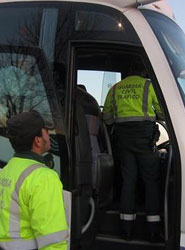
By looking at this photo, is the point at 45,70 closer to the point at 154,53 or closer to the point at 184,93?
the point at 154,53

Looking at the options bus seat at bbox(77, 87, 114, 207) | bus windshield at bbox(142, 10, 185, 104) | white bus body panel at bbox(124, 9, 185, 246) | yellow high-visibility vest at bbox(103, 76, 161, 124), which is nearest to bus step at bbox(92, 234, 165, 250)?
bus seat at bbox(77, 87, 114, 207)

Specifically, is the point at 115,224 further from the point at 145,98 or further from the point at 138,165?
the point at 145,98

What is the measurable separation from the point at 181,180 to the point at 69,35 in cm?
127

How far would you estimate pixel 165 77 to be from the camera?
10.4 ft

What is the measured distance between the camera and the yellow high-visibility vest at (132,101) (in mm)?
3855

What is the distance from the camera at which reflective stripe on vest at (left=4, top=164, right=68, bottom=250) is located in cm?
230

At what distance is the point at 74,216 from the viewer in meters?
3.26

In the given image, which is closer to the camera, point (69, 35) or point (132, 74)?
point (69, 35)

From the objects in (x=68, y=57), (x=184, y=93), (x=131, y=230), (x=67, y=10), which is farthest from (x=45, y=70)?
(x=131, y=230)

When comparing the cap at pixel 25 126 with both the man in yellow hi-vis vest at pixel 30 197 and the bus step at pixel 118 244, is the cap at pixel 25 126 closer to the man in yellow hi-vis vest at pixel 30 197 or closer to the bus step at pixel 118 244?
the man in yellow hi-vis vest at pixel 30 197

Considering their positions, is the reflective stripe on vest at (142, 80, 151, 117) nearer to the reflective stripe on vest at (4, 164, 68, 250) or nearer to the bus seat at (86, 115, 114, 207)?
the bus seat at (86, 115, 114, 207)

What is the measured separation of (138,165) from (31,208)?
1.74 meters

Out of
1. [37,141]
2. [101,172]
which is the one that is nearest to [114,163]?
[101,172]

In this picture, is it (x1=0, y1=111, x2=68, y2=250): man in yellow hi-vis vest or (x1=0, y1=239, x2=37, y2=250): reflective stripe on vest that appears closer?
(x1=0, y1=111, x2=68, y2=250): man in yellow hi-vis vest
